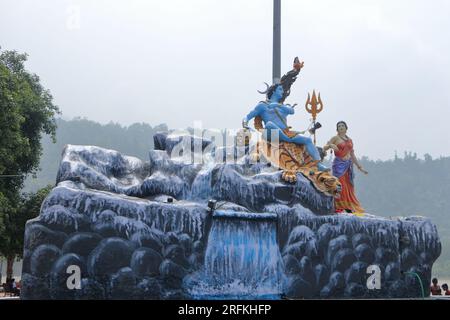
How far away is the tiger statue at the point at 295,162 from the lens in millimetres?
10398

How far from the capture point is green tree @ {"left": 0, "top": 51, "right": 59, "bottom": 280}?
41.2ft

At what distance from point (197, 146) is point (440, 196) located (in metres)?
43.9

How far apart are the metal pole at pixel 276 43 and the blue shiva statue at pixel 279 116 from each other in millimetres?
632

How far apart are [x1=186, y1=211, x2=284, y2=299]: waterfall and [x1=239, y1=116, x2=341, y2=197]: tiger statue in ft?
3.54

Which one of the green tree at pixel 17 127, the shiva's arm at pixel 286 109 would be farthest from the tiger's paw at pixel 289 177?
the green tree at pixel 17 127

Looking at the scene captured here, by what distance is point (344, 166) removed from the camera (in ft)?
36.8

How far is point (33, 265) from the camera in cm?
847

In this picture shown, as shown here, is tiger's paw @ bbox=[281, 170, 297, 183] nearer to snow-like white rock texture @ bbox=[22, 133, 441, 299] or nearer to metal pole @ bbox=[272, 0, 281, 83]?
snow-like white rock texture @ bbox=[22, 133, 441, 299]

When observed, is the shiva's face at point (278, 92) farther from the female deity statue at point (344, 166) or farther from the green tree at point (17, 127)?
the green tree at point (17, 127)

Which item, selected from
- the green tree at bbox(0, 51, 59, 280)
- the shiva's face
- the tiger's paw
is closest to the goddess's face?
the shiva's face

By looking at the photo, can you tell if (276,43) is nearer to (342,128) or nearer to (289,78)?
(289,78)

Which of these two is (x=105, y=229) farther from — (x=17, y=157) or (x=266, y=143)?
(x=17, y=157)
